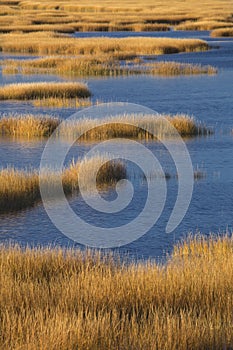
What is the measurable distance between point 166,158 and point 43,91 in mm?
11237

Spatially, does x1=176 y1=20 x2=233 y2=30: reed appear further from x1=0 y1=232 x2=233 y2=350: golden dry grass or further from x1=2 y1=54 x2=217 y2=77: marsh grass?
x1=0 y1=232 x2=233 y2=350: golden dry grass

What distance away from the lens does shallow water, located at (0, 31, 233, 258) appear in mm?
12242

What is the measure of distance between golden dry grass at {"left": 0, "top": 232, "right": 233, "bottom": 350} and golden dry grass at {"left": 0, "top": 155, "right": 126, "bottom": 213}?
12.3 feet

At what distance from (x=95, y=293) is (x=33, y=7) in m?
105

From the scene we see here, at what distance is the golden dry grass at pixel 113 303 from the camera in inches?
261

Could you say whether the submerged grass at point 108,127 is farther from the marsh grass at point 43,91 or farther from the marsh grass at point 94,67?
the marsh grass at point 94,67

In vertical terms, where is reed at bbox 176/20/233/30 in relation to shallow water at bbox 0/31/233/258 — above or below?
below

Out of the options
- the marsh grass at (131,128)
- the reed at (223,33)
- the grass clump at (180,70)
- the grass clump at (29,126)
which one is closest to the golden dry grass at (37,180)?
the marsh grass at (131,128)

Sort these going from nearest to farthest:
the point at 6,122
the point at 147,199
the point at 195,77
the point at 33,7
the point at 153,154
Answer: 1. the point at 147,199
2. the point at 153,154
3. the point at 6,122
4. the point at 195,77
5. the point at 33,7

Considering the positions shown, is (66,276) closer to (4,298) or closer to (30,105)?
(4,298)

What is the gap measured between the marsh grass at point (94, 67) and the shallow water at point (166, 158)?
156cm

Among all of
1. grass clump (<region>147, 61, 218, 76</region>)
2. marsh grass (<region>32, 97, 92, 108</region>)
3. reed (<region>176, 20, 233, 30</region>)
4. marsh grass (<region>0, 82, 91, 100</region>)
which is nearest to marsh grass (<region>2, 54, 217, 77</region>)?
grass clump (<region>147, 61, 218, 76</region>)

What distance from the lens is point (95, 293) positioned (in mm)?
7887

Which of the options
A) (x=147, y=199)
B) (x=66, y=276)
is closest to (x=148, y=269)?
(x=66, y=276)
